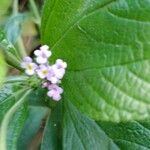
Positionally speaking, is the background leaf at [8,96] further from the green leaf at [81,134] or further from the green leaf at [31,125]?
the green leaf at [31,125]

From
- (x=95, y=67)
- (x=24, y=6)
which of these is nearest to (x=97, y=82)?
(x=95, y=67)

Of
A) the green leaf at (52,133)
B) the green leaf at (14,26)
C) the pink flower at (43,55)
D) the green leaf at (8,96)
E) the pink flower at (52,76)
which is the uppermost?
the green leaf at (14,26)

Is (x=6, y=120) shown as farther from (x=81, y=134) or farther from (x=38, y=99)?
(x=38, y=99)

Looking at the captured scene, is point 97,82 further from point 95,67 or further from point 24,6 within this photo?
point 24,6

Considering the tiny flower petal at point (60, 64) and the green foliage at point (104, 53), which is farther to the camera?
the tiny flower petal at point (60, 64)

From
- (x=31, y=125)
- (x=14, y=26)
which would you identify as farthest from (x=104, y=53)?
(x=14, y=26)

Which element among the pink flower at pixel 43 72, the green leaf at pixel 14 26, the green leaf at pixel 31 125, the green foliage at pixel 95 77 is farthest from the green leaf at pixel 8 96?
the green leaf at pixel 14 26
